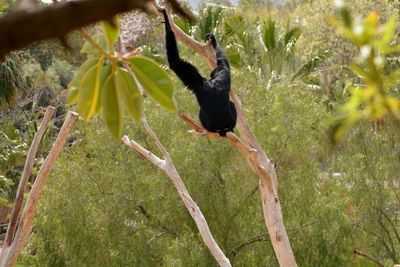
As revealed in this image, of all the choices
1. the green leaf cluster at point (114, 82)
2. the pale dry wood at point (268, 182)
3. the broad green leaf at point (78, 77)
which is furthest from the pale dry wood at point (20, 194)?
the green leaf cluster at point (114, 82)

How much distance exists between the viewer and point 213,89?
6.81 meters

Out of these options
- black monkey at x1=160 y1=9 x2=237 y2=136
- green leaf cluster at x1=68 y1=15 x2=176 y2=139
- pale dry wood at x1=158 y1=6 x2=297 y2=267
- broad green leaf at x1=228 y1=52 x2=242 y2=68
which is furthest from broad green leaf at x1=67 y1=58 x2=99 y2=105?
broad green leaf at x1=228 y1=52 x2=242 y2=68

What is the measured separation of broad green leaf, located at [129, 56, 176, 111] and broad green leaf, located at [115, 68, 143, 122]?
0.02m

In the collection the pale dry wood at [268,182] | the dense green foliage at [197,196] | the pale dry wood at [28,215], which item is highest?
the pale dry wood at [28,215]

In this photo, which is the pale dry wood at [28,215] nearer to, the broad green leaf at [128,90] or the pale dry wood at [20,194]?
the pale dry wood at [20,194]

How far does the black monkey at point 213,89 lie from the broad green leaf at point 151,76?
16.5 ft

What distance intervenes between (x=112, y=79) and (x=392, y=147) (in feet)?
45.4

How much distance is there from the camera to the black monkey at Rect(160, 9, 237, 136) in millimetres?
6598

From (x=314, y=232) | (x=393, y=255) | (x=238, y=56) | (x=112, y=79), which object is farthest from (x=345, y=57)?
(x=112, y=79)

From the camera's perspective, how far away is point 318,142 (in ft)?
43.7

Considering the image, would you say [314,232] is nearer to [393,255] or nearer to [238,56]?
[393,255]

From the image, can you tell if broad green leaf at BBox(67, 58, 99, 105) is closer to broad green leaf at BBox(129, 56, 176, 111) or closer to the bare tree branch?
broad green leaf at BBox(129, 56, 176, 111)

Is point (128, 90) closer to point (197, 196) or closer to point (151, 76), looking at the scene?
point (151, 76)

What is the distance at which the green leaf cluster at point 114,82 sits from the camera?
132 centimetres
